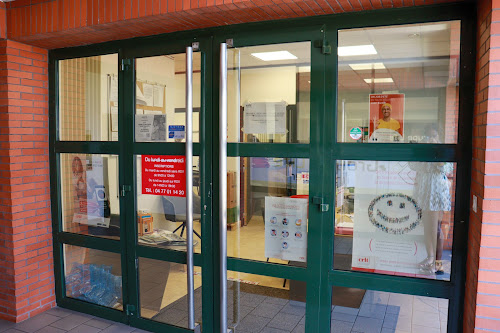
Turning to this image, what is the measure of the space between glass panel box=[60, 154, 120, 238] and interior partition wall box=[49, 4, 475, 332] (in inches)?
0.8

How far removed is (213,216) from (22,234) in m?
2.09

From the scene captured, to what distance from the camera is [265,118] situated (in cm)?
316

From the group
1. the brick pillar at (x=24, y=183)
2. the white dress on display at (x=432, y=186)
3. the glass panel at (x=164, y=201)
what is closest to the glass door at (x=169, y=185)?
the glass panel at (x=164, y=201)

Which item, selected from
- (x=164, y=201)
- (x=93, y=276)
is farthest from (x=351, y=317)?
(x=93, y=276)

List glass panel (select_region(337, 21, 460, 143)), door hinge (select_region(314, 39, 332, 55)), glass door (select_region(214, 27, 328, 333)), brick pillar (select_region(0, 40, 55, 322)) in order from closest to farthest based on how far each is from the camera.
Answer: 1. glass panel (select_region(337, 21, 460, 143))
2. door hinge (select_region(314, 39, 332, 55))
3. glass door (select_region(214, 27, 328, 333))
4. brick pillar (select_region(0, 40, 55, 322))

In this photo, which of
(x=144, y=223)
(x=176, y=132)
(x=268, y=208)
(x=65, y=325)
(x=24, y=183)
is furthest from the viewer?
(x=24, y=183)

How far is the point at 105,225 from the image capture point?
399 centimetres

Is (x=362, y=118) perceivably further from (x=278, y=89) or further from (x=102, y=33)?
(x=102, y=33)

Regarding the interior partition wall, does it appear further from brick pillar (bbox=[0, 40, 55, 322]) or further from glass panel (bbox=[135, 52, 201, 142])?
brick pillar (bbox=[0, 40, 55, 322])

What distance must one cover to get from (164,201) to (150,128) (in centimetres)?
68

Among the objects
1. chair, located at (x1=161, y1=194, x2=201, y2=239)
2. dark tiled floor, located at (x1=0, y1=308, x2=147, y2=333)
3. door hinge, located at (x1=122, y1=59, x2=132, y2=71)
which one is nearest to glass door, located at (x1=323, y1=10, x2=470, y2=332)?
chair, located at (x1=161, y1=194, x2=201, y2=239)

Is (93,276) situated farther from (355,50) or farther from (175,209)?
(355,50)

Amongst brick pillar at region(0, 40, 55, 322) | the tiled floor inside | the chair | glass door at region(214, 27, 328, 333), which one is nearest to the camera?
the tiled floor inside

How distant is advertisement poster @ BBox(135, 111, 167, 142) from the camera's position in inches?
140
